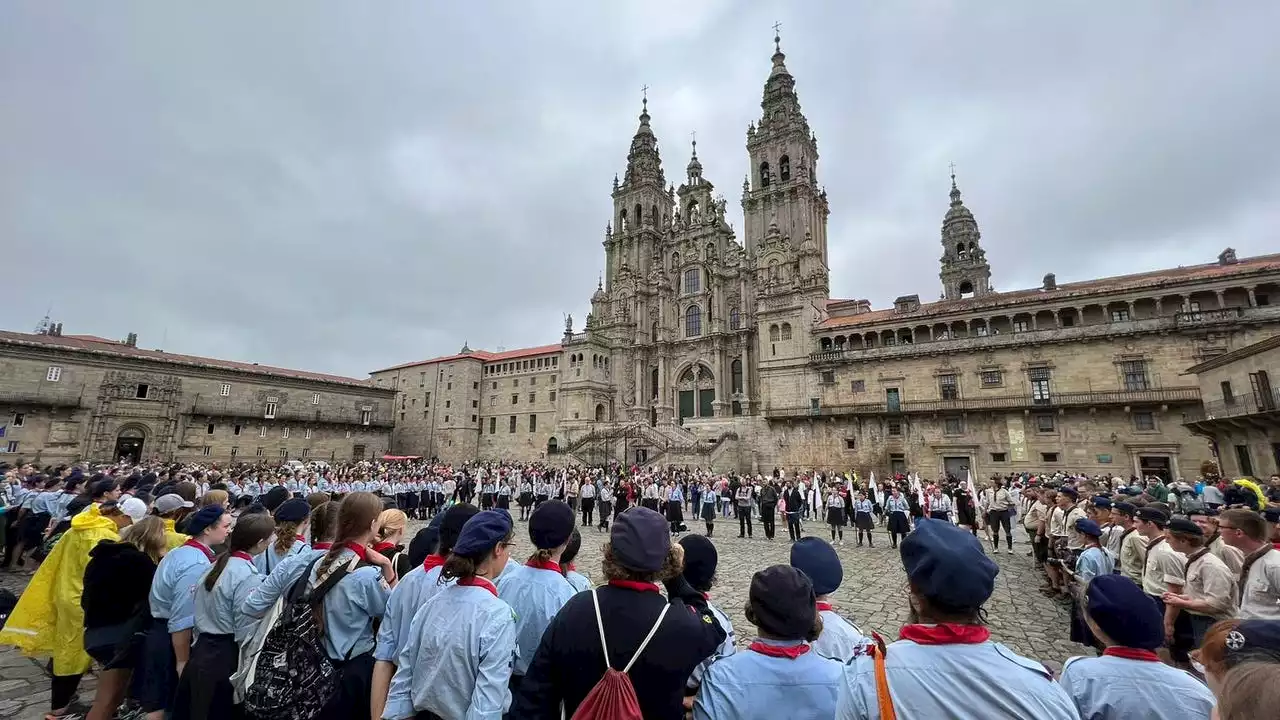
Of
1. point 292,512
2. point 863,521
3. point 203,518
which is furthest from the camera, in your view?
point 863,521

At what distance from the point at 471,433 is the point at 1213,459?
50144mm

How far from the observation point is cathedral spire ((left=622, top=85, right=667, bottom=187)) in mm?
52281

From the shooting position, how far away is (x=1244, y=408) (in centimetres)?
1756

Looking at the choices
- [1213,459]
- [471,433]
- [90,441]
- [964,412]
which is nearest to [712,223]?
[964,412]

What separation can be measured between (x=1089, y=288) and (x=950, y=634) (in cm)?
3672

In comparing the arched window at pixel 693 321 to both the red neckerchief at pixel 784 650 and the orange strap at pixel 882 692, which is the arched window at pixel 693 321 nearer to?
the red neckerchief at pixel 784 650

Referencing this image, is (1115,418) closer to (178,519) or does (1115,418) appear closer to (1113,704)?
(1113,704)

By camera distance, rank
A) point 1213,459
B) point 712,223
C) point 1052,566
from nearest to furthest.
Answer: point 1052,566 < point 1213,459 < point 712,223

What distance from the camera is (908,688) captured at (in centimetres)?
170

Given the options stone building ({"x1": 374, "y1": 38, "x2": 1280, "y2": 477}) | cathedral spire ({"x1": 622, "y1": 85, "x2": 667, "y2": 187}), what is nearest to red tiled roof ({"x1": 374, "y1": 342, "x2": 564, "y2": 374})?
stone building ({"x1": 374, "y1": 38, "x2": 1280, "y2": 477})

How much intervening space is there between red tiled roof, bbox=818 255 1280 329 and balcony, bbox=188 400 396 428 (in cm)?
4159

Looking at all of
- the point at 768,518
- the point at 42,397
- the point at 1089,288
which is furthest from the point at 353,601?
the point at 42,397

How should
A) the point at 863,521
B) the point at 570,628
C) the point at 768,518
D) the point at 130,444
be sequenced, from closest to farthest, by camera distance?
the point at 570,628 < the point at 863,521 < the point at 768,518 < the point at 130,444

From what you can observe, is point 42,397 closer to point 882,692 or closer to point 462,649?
point 462,649
